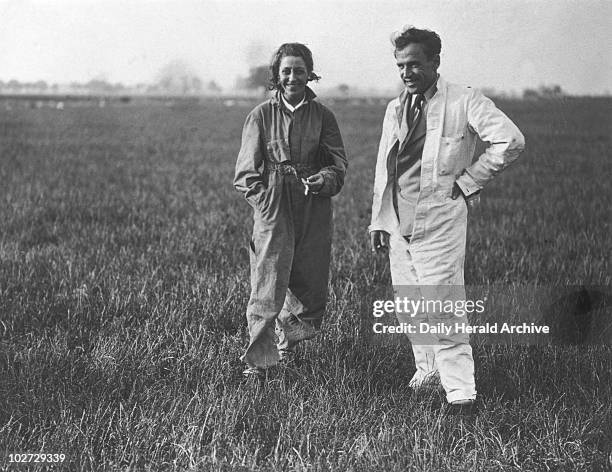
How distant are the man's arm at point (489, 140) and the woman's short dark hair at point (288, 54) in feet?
2.60

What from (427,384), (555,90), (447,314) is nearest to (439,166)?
(447,314)

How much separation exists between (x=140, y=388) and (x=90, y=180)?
7.40 meters

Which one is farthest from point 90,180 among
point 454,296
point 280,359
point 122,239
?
point 454,296

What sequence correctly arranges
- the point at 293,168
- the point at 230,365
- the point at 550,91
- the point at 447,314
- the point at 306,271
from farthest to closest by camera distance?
the point at 550,91, the point at 230,365, the point at 306,271, the point at 293,168, the point at 447,314

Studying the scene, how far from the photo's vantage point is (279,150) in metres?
3.12

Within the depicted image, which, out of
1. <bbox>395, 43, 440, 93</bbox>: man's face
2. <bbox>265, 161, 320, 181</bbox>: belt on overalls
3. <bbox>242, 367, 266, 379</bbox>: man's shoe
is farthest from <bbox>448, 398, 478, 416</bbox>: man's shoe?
<bbox>395, 43, 440, 93</bbox>: man's face

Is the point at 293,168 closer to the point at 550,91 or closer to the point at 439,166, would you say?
the point at 439,166

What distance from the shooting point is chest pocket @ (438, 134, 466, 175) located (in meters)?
2.80

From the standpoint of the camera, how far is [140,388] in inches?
118

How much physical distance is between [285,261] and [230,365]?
65 cm

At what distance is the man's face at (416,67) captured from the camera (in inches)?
109

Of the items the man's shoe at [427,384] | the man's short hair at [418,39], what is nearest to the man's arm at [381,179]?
the man's short hair at [418,39]

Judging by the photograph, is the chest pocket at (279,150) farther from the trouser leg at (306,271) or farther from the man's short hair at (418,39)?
the man's short hair at (418,39)

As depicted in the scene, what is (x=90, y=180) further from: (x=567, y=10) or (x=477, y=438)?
(x=477, y=438)
